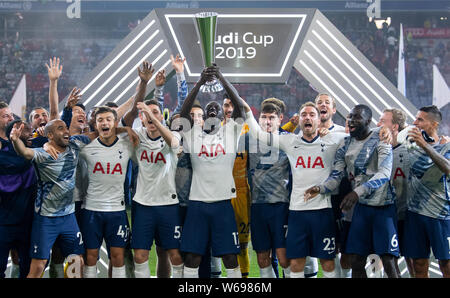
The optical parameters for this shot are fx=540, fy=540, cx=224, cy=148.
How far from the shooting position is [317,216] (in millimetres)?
4898

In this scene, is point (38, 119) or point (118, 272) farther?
point (38, 119)

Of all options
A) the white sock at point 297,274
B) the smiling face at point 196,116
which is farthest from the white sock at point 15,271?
the white sock at point 297,274

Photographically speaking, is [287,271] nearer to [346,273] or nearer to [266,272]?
[266,272]

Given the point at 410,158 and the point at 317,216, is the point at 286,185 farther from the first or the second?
the point at 410,158

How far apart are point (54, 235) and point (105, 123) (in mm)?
1120

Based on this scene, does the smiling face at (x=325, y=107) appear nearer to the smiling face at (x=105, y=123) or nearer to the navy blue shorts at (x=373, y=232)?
the navy blue shorts at (x=373, y=232)

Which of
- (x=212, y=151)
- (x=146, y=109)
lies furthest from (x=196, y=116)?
(x=146, y=109)

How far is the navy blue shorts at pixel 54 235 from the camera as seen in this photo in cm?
488

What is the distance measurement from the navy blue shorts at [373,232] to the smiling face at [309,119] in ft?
2.75

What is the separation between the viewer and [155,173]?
5.07 m

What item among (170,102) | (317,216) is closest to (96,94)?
(317,216)
